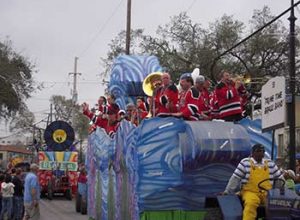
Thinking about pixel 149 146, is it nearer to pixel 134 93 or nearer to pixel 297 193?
pixel 297 193

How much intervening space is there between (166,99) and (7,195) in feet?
26.9

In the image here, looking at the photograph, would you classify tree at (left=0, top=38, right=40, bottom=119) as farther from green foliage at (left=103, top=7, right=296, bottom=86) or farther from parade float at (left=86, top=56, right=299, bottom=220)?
parade float at (left=86, top=56, right=299, bottom=220)

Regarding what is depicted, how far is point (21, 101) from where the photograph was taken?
4016cm

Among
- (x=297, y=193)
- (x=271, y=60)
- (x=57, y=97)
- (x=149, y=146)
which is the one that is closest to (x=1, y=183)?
(x=149, y=146)

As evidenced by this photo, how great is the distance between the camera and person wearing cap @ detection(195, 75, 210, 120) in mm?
10258

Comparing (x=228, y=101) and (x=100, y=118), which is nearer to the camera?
(x=228, y=101)

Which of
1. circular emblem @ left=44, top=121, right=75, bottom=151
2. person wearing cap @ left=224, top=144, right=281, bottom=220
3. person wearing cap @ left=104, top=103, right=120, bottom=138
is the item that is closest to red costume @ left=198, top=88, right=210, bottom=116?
person wearing cap @ left=224, top=144, right=281, bottom=220

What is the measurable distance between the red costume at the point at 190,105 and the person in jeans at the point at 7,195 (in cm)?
819

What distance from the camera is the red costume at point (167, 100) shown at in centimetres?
1012

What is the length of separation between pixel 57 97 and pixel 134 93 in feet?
245

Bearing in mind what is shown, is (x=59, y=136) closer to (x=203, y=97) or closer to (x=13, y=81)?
(x=13, y=81)

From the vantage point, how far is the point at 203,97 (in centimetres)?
1041

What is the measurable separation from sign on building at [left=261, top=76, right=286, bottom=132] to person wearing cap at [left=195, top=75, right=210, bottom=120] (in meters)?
1.55

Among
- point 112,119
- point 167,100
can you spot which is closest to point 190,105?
point 167,100
